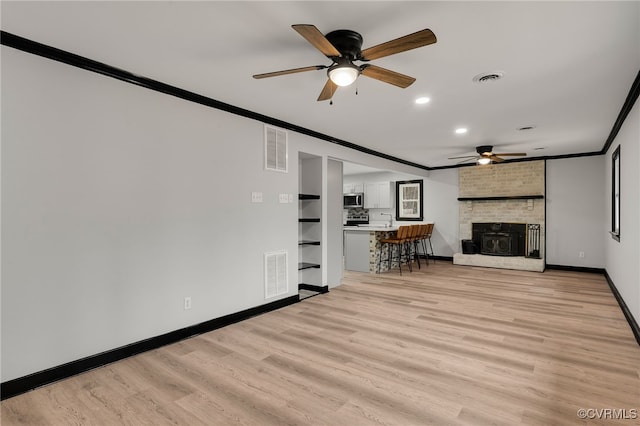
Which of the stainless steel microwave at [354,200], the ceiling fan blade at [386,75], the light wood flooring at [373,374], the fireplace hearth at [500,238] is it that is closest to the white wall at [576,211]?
the fireplace hearth at [500,238]

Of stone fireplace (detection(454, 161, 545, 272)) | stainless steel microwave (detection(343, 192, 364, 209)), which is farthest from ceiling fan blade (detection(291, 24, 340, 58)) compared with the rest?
stainless steel microwave (detection(343, 192, 364, 209))

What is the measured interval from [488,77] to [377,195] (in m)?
6.48

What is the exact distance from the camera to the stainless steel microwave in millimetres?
9742

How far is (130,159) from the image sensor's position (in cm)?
301

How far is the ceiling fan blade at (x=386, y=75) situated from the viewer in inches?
94.3

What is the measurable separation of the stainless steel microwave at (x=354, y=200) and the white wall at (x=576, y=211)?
448cm

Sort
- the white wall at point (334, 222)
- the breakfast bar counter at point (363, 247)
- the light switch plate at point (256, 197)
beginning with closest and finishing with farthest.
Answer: the light switch plate at point (256, 197) < the white wall at point (334, 222) < the breakfast bar counter at point (363, 247)

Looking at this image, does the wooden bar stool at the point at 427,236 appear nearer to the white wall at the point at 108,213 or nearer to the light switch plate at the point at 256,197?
the light switch plate at the point at 256,197

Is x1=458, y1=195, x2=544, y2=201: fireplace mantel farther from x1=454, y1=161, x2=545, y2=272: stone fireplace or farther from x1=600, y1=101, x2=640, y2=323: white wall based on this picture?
x1=600, y1=101, x2=640, y2=323: white wall

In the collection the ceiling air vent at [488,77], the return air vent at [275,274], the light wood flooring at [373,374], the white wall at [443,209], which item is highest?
the ceiling air vent at [488,77]

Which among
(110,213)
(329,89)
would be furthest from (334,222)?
(110,213)

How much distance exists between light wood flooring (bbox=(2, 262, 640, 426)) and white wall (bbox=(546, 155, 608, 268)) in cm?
319

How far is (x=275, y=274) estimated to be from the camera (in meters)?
4.45

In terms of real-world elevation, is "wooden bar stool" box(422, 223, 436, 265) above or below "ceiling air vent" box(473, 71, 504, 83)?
below
